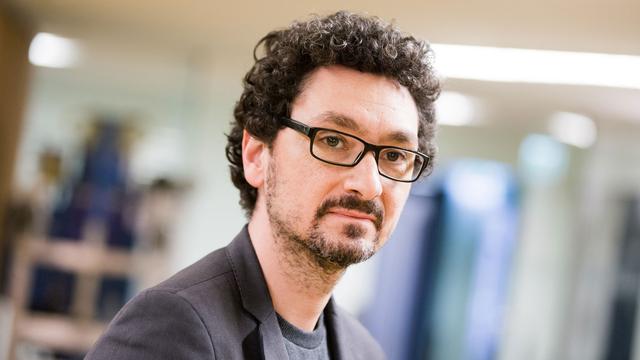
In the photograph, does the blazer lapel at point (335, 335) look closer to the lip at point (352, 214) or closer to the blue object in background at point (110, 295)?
the lip at point (352, 214)

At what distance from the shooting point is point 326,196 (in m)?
1.39

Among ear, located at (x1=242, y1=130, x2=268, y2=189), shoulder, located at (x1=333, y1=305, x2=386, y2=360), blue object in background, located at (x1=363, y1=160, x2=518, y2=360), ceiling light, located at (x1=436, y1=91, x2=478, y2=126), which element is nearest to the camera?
ear, located at (x1=242, y1=130, x2=268, y2=189)

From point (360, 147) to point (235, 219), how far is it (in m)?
6.38

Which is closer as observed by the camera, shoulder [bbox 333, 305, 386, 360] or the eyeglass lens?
the eyeglass lens

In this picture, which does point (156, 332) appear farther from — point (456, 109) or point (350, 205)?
point (456, 109)

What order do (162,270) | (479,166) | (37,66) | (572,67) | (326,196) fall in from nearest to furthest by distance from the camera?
(326,196)
(572,67)
(162,270)
(37,66)
(479,166)

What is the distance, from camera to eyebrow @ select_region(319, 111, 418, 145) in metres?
1.41

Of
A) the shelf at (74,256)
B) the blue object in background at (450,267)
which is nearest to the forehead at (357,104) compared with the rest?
the shelf at (74,256)

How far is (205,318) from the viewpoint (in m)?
1.26

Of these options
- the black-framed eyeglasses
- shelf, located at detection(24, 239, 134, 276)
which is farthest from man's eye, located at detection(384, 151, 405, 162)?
shelf, located at detection(24, 239, 134, 276)

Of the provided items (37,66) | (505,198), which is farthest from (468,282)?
(37,66)

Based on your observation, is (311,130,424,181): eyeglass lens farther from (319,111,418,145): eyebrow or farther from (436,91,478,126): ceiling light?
(436,91,478,126): ceiling light

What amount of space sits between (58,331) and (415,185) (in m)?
2.80

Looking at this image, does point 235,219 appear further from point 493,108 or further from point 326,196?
point 326,196
